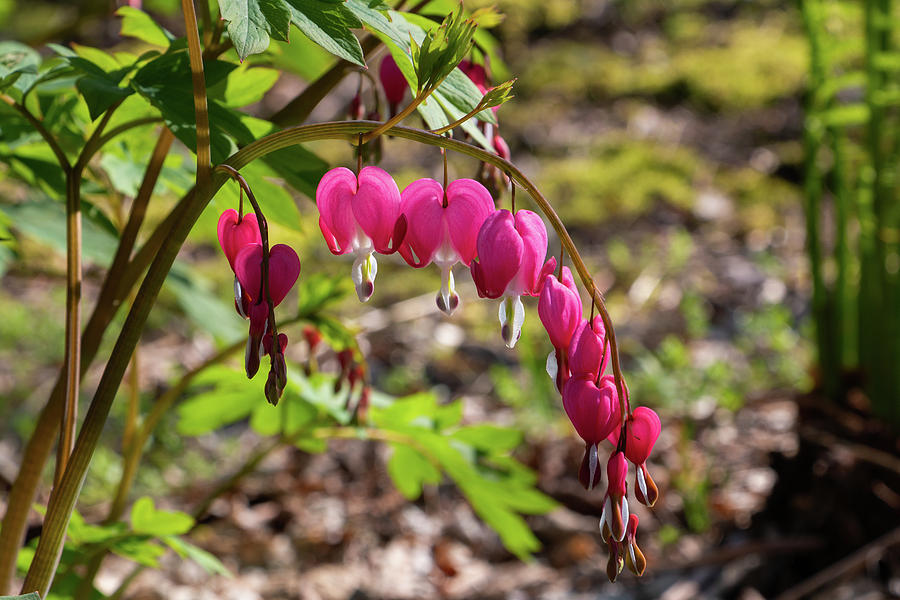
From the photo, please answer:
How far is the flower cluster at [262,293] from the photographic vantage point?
2.31 ft

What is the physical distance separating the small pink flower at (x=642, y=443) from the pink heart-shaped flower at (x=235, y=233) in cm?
38

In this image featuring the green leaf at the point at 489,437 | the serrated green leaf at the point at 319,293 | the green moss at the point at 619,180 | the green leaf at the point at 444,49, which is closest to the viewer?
the green leaf at the point at 444,49

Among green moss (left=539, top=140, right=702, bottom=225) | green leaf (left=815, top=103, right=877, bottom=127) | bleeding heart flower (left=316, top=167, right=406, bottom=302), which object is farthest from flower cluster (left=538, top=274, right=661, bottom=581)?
green moss (left=539, top=140, right=702, bottom=225)

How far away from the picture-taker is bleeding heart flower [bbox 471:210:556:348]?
28.5 inches

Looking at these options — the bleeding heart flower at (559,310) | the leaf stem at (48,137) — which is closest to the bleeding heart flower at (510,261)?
the bleeding heart flower at (559,310)

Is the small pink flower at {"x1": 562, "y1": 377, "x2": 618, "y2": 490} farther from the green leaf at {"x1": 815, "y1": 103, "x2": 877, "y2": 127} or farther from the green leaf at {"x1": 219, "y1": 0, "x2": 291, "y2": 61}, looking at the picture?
the green leaf at {"x1": 815, "y1": 103, "x2": 877, "y2": 127}

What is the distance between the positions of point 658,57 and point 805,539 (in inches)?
177

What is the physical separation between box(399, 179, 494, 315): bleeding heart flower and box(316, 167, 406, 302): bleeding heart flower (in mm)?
14

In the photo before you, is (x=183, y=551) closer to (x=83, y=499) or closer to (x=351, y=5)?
(x=351, y=5)

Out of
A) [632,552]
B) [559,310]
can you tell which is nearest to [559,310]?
[559,310]

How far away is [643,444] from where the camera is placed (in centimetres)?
73

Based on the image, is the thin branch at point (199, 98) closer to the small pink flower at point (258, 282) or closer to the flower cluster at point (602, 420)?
the small pink flower at point (258, 282)

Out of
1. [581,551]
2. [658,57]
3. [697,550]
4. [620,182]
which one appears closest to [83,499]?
[581,551]

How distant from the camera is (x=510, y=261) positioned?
0.72 meters
